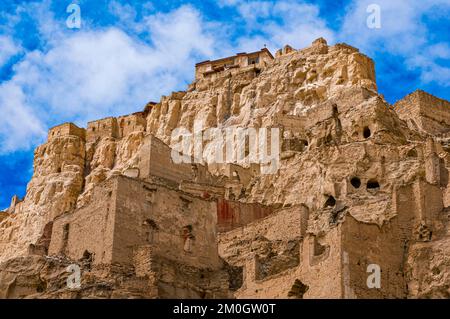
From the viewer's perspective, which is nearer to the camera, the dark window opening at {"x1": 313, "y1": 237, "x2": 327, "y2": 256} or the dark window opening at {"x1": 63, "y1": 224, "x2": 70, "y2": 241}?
the dark window opening at {"x1": 313, "y1": 237, "x2": 327, "y2": 256}

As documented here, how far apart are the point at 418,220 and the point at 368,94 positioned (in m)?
18.3

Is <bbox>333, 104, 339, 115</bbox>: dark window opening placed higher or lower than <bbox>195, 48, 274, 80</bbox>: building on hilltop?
lower

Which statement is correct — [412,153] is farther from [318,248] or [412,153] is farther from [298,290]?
[298,290]

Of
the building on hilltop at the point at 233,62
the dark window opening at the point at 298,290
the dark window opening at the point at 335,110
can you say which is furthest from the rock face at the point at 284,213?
the building on hilltop at the point at 233,62

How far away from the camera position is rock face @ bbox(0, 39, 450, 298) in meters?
40.4

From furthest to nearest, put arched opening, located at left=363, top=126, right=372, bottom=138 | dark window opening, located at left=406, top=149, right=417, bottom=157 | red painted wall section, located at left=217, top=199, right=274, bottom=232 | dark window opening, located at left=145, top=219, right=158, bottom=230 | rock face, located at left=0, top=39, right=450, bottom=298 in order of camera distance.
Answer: arched opening, located at left=363, top=126, right=372, bottom=138
dark window opening, located at left=406, top=149, right=417, bottom=157
red painted wall section, located at left=217, top=199, right=274, bottom=232
dark window opening, located at left=145, top=219, right=158, bottom=230
rock face, located at left=0, top=39, right=450, bottom=298

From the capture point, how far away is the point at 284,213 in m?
48.5

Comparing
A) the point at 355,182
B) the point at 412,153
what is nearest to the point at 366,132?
the point at 412,153

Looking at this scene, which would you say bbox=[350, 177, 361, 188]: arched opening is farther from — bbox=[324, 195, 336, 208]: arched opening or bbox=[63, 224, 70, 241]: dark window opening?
bbox=[63, 224, 70, 241]: dark window opening

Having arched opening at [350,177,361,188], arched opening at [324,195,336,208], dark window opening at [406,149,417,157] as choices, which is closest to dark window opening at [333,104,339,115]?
dark window opening at [406,149,417,157]

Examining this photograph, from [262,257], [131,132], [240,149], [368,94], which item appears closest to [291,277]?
[262,257]

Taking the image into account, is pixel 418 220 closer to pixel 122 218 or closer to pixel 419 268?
pixel 419 268

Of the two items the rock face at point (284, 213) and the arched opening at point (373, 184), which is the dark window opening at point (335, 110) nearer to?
the rock face at point (284, 213)

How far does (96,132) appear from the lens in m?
90.0
